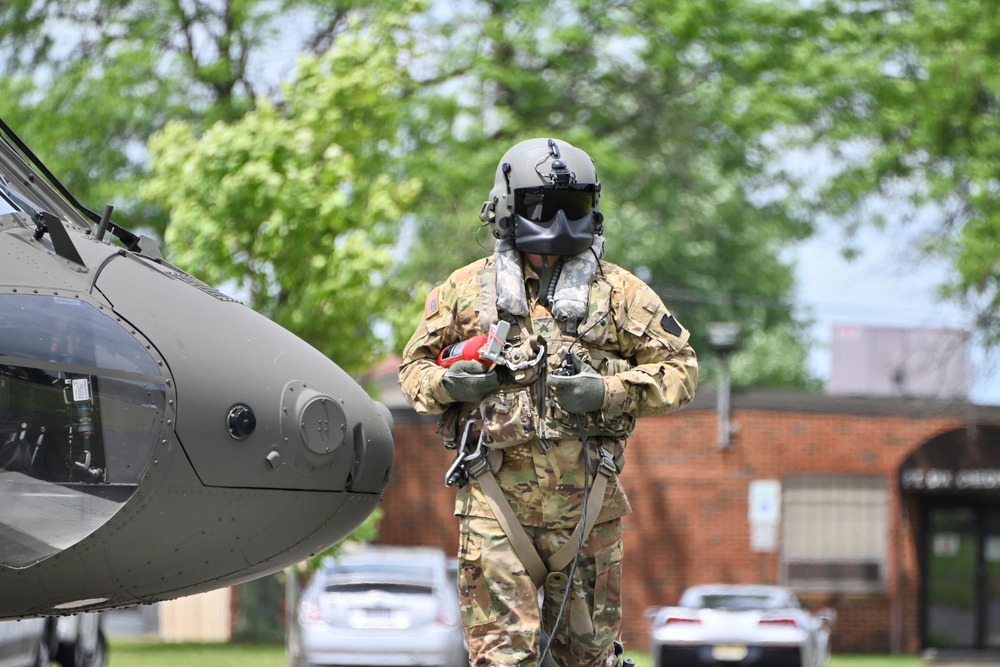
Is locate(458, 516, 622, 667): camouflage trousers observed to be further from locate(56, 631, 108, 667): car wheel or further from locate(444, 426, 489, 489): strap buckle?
locate(56, 631, 108, 667): car wheel

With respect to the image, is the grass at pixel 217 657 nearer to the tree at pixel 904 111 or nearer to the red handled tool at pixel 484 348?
the tree at pixel 904 111

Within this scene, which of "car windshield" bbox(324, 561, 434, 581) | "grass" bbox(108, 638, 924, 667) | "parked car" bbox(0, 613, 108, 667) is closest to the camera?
"parked car" bbox(0, 613, 108, 667)

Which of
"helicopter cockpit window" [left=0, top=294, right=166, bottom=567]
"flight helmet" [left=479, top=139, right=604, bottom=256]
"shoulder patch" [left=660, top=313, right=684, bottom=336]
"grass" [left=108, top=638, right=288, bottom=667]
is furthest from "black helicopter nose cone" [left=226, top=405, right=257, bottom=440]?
"grass" [left=108, top=638, right=288, bottom=667]

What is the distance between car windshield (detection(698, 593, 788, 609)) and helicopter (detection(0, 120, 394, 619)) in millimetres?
13910

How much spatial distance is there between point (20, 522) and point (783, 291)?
151ft

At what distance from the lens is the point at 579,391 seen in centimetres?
454

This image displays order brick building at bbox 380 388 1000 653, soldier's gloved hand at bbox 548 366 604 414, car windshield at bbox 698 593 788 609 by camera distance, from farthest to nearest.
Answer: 1. brick building at bbox 380 388 1000 653
2. car windshield at bbox 698 593 788 609
3. soldier's gloved hand at bbox 548 366 604 414

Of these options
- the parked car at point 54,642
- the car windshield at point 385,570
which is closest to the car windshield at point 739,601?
the car windshield at point 385,570

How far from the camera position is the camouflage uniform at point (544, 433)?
4.61m

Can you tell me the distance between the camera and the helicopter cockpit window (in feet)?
13.1

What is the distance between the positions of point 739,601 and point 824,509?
9431 mm

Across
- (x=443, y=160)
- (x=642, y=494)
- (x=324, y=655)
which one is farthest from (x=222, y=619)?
(x=324, y=655)

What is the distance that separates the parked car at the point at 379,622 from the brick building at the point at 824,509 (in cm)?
986

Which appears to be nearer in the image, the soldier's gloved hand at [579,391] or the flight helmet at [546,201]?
the soldier's gloved hand at [579,391]
